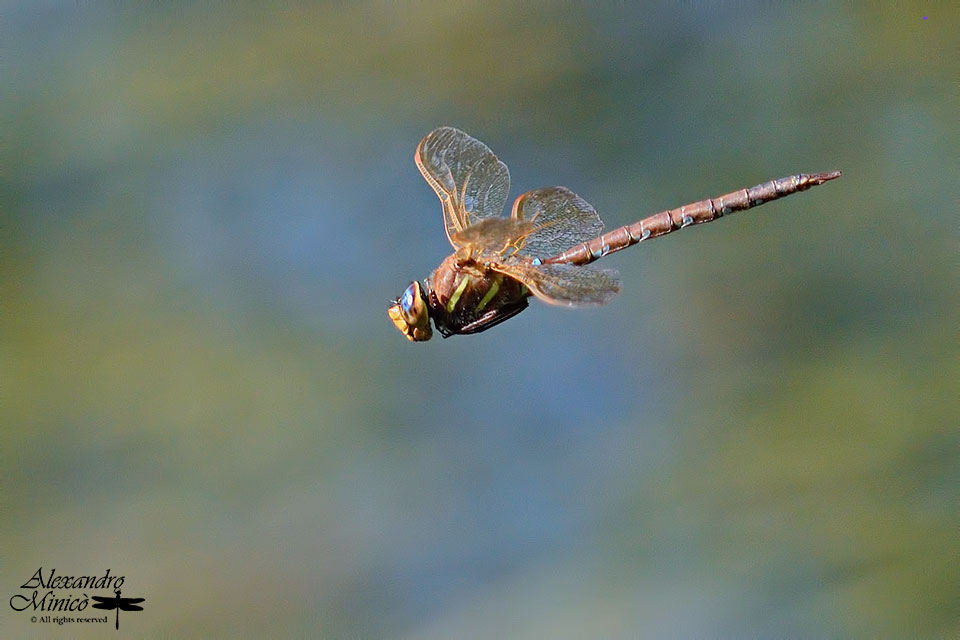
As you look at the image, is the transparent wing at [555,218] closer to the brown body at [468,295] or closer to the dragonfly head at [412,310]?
the brown body at [468,295]

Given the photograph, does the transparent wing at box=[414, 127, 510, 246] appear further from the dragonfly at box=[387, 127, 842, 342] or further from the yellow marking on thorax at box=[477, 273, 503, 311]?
the yellow marking on thorax at box=[477, 273, 503, 311]

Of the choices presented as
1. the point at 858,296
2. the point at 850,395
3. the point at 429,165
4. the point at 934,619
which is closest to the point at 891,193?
the point at 858,296

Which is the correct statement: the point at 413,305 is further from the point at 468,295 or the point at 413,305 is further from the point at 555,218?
the point at 555,218

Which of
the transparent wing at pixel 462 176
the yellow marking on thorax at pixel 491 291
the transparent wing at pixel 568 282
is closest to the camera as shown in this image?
the transparent wing at pixel 568 282

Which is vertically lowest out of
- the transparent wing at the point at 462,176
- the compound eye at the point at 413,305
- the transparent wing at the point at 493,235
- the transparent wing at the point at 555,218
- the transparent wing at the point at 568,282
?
the transparent wing at the point at 568,282

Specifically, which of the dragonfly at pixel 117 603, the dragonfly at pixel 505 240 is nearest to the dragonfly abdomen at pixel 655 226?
the dragonfly at pixel 505 240

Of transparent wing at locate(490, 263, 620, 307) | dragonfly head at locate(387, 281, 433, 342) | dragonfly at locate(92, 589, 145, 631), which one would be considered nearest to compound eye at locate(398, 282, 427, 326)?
dragonfly head at locate(387, 281, 433, 342)
